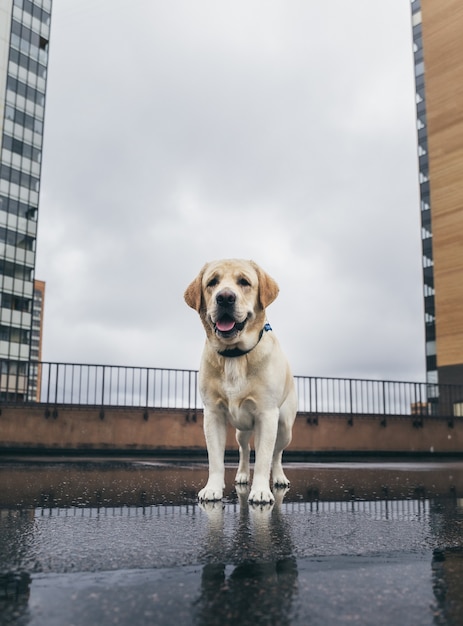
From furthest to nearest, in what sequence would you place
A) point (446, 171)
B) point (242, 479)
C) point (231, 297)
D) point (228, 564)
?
point (446, 171), point (242, 479), point (231, 297), point (228, 564)

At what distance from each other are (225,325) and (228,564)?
2047 mm

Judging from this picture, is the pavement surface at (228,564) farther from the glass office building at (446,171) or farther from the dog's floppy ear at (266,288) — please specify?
the glass office building at (446,171)

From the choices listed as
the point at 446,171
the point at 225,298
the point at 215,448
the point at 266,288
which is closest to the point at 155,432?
the point at 215,448

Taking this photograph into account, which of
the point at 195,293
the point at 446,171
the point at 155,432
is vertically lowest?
the point at 155,432

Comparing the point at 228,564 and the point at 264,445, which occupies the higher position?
the point at 264,445

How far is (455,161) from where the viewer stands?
48.4m

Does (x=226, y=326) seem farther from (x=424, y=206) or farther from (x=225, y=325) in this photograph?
(x=424, y=206)

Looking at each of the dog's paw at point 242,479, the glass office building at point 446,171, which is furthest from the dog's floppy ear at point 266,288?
the glass office building at point 446,171

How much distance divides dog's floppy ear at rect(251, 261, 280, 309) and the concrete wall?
1122cm

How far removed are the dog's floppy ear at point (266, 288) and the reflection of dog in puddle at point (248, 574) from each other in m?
1.67

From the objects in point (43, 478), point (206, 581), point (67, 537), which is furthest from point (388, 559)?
point (43, 478)

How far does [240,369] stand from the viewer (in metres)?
4.21

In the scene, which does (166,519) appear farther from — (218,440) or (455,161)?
(455,161)

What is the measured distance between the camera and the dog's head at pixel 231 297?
3955mm
